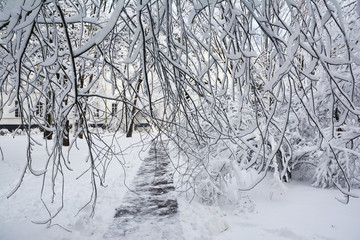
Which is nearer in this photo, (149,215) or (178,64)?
(178,64)

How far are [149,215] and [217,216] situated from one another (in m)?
1.25

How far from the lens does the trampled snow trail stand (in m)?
4.18

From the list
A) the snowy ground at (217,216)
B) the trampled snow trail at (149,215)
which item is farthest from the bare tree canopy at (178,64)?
the snowy ground at (217,216)

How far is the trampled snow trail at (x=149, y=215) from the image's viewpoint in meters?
4.18

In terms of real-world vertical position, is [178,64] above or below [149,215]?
above

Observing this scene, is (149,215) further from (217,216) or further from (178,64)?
(178,64)

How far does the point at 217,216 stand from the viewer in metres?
4.84

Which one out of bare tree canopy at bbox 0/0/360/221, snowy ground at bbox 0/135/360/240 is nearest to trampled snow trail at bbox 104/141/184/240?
snowy ground at bbox 0/135/360/240

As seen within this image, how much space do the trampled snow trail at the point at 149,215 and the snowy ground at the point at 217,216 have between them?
0.15 m

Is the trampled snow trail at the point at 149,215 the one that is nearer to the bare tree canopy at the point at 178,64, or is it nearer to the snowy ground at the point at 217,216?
the snowy ground at the point at 217,216

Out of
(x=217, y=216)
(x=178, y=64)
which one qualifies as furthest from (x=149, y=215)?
(x=178, y=64)

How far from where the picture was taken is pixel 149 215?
194 inches

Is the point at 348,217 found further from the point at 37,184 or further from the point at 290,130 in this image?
the point at 37,184

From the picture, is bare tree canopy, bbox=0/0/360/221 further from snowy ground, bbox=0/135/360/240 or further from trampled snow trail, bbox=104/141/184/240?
snowy ground, bbox=0/135/360/240
